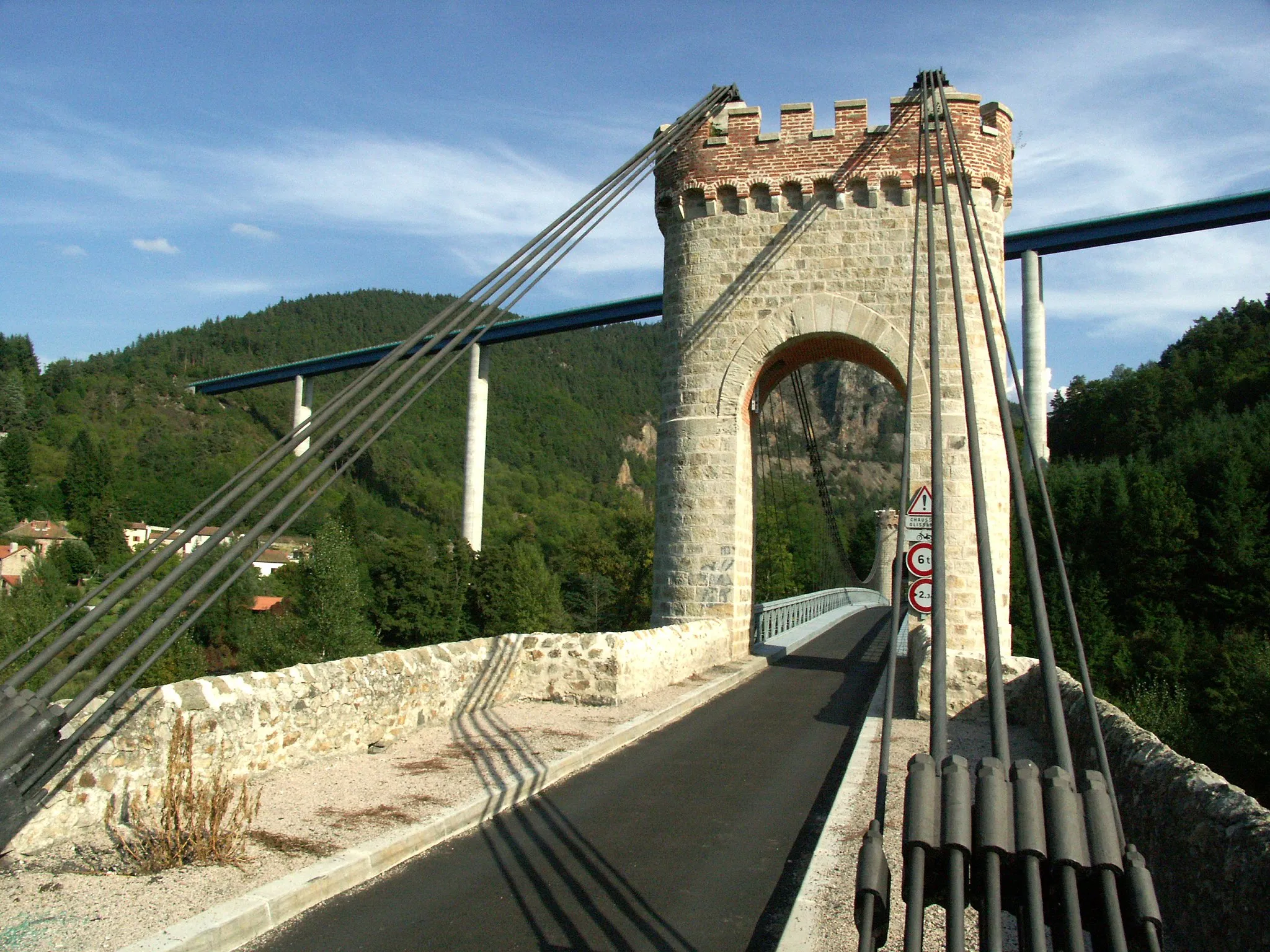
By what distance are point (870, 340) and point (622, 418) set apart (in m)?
122

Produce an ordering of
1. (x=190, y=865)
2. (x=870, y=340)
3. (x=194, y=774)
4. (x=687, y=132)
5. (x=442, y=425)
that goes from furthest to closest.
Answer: (x=442, y=425) → (x=687, y=132) → (x=870, y=340) → (x=194, y=774) → (x=190, y=865)

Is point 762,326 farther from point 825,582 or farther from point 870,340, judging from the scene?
point 825,582

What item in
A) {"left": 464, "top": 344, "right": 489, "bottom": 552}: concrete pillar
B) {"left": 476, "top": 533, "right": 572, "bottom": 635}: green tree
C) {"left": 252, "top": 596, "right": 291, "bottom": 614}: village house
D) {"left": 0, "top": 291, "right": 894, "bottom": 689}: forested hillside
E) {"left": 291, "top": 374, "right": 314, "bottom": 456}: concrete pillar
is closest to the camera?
{"left": 464, "top": 344, "right": 489, "bottom": 552}: concrete pillar

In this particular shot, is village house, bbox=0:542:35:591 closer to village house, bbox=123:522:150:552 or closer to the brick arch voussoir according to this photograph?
village house, bbox=123:522:150:552

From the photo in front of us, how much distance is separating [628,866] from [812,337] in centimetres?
947

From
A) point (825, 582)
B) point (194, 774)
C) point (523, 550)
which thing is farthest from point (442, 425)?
point (194, 774)

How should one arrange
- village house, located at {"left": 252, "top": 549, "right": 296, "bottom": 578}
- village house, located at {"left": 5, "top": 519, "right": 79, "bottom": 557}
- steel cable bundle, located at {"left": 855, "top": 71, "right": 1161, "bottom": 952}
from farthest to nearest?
village house, located at {"left": 252, "top": 549, "right": 296, "bottom": 578} → village house, located at {"left": 5, "top": 519, "right": 79, "bottom": 557} → steel cable bundle, located at {"left": 855, "top": 71, "right": 1161, "bottom": 952}

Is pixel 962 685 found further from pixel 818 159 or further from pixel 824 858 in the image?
pixel 818 159

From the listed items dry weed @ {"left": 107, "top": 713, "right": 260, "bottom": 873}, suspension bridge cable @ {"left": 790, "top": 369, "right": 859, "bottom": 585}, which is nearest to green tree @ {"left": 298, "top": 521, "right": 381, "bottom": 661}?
suspension bridge cable @ {"left": 790, "top": 369, "right": 859, "bottom": 585}

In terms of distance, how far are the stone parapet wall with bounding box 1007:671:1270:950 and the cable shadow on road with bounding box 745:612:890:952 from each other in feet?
4.95

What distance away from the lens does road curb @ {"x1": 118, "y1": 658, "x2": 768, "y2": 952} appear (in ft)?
11.8

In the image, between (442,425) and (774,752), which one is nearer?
(774,752)

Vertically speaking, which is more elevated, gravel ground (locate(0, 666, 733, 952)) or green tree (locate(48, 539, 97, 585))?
gravel ground (locate(0, 666, 733, 952))

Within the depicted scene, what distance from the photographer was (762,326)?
13.2 m
